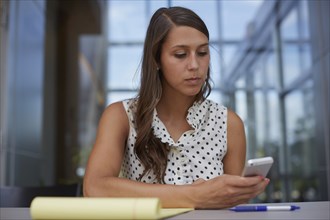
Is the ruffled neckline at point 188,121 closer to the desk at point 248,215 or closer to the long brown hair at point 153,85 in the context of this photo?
the long brown hair at point 153,85

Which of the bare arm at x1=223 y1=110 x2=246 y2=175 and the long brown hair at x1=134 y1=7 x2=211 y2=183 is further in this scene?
the bare arm at x1=223 y1=110 x2=246 y2=175

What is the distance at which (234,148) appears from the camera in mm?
1735

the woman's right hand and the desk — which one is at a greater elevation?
the woman's right hand

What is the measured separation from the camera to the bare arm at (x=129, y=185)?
1.08 meters

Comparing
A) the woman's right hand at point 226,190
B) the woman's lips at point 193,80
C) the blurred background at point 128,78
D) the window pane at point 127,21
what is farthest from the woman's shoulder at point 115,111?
the window pane at point 127,21

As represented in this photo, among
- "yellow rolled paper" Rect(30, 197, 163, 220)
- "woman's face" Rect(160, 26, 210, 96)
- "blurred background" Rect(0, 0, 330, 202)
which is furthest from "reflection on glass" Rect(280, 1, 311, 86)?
"yellow rolled paper" Rect(30, 197, 163, 220)

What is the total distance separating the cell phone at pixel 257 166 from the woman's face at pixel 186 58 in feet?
1.77

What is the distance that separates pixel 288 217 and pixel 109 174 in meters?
0.64

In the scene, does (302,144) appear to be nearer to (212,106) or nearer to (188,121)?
(212,106)

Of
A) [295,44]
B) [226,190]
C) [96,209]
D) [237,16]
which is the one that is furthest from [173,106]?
[237,16]

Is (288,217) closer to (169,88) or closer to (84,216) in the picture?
(84,216)

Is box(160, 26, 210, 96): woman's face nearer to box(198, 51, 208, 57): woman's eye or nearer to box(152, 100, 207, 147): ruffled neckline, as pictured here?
box(198, 51, 208, 57): woman's eye

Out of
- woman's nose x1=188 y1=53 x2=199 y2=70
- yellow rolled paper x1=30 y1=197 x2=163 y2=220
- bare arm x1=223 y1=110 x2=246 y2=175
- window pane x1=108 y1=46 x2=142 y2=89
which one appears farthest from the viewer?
window pane x1=108 y1=46 x2=142 y2=89

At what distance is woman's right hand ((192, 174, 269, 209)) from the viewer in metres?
1.05
